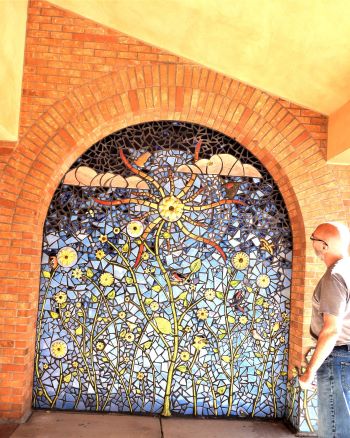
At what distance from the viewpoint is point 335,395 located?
3182mm

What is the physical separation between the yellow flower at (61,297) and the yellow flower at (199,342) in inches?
56.3

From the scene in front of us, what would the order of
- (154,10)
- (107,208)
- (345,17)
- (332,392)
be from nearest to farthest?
(332,392)
(345,17)
(154,10)
(107,208)

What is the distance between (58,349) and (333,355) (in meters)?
3.19

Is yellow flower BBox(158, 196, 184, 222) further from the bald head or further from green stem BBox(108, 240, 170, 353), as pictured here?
the bald head

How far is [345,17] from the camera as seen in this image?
13.0ft

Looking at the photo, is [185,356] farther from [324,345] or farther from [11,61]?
[11,61]

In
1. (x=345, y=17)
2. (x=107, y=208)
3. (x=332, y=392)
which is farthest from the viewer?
(x=107, y=208)

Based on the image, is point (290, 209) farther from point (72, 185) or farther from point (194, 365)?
point (72, 185)

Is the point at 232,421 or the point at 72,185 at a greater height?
the point at 72,185

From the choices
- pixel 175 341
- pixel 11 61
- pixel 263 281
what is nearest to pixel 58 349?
pixel 175 341

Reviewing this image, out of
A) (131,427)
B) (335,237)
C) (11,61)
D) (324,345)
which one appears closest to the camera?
(324,345)

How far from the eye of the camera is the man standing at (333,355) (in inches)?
122

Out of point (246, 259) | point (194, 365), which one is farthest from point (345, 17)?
point (194, 365)

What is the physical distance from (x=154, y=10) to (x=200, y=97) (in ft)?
3.21
